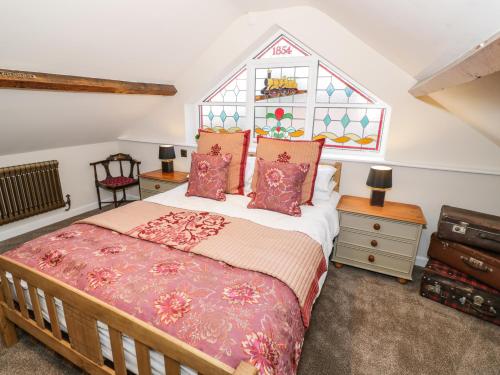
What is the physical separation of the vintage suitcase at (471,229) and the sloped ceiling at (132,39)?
3.63 feet

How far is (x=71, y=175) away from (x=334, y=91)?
10.7ft

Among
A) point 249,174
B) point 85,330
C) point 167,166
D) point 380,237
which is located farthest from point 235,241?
point 167,166

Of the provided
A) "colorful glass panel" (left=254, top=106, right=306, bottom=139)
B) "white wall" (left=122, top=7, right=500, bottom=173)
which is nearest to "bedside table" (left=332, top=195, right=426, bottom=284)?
"white wall" (left=122, top=7, right=500, bottom=173)

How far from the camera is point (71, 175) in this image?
3477 millimetres

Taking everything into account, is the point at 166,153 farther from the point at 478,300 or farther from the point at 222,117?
the point at 478,300

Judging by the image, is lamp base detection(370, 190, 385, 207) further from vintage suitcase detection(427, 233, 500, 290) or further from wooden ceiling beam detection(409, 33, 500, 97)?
wooden ceiling beam detection(409, 33, 500, 97)

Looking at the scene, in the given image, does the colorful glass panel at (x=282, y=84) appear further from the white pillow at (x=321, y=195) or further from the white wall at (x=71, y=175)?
the white wall at (x=71, y=175)

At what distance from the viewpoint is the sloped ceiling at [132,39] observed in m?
1.16

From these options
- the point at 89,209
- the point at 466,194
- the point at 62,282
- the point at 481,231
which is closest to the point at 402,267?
the point at 481,231

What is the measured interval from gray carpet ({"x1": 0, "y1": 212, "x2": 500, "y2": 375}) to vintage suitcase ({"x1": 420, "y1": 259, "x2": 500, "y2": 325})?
5cm

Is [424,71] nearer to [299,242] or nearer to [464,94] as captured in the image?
[464,94]

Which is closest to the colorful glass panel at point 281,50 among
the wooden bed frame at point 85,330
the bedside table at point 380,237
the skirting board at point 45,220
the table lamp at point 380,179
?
the table lamp at point 380,179

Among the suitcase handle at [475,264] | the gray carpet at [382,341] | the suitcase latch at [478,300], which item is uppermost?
the suitcase handle at [475,264]

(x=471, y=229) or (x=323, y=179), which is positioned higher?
(x=323, y=179)
